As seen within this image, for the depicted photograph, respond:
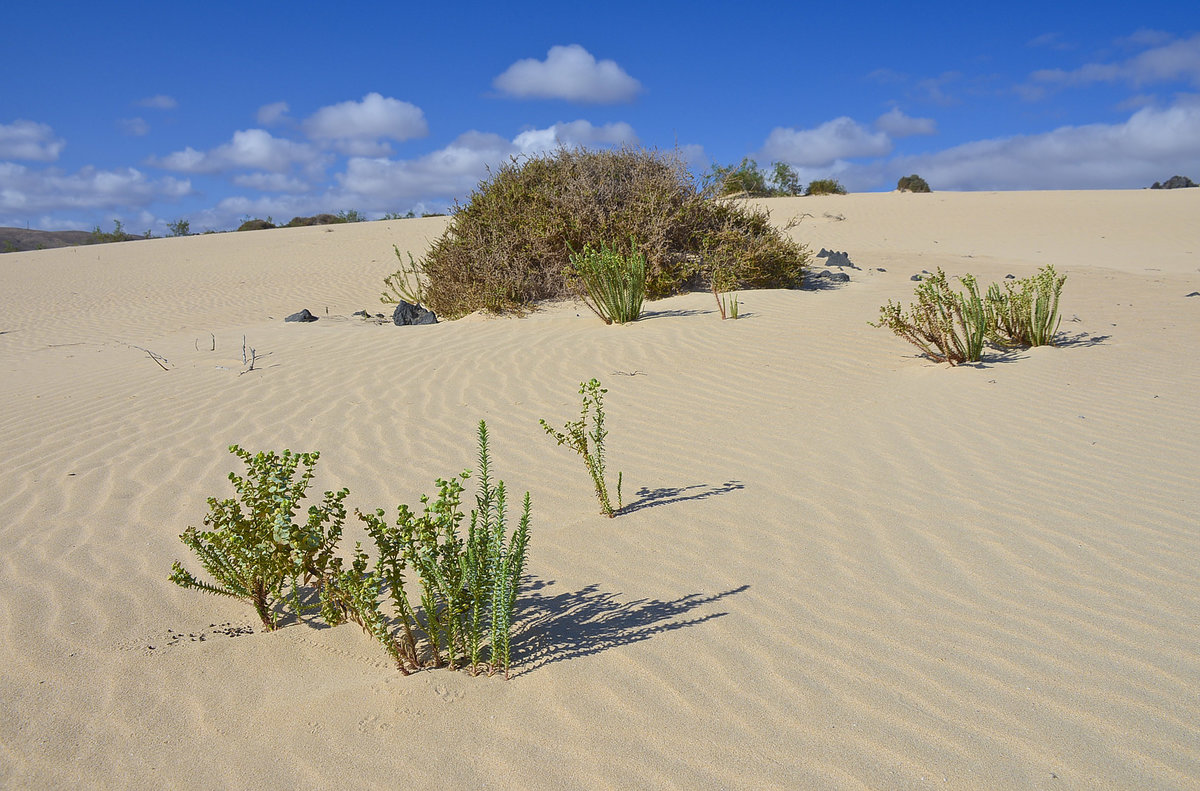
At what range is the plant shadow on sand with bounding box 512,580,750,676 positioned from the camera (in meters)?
2.41

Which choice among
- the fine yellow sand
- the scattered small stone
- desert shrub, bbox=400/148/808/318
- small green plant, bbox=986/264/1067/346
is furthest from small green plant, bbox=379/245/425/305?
small green plant, bbox=986/264/1067/346

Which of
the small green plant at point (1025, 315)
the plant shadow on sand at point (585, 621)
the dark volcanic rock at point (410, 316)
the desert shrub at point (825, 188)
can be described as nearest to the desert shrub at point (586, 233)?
the dark volcanic rock at point (410, 316)

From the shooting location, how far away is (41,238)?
3697cm

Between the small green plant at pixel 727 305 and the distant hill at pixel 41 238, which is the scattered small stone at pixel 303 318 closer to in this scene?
the small green plant at pixel 727 305

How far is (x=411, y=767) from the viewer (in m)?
1.90

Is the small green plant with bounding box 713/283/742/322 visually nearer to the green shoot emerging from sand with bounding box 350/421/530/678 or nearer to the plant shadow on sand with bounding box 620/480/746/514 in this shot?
the plant shadow on sand with bounding box 620/480/746/514

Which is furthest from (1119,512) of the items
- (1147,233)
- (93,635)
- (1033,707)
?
(1147,233)

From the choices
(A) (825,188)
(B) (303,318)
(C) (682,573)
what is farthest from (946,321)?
(A) (825,188)

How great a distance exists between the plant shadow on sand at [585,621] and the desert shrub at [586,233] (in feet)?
23.4

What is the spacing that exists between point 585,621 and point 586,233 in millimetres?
8043

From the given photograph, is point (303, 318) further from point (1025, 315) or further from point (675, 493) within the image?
point (1025, 315)

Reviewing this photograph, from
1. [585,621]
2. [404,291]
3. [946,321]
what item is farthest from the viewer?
[404,291]

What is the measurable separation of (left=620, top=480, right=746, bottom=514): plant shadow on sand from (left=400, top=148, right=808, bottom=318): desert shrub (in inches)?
241

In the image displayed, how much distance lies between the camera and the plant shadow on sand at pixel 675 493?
367cm
